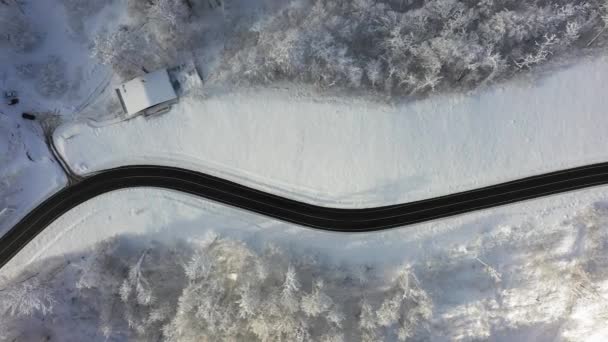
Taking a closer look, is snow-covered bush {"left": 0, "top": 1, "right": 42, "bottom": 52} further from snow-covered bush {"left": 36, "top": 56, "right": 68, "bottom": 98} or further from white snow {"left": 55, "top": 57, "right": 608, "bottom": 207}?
white snow {"left": 55, "top": 57, "right": 608, "bottom": 207}

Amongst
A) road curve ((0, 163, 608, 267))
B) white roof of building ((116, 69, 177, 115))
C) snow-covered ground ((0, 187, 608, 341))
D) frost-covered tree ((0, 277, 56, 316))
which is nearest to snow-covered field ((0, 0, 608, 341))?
snow-covered ground ((0, 187, 608, 341))

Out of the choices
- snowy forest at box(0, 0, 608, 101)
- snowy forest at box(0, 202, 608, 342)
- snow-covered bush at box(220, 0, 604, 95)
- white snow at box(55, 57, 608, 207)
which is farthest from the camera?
white snow at box(55, 57, 608, 207)

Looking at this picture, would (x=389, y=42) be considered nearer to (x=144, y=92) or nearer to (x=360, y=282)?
(x=360, y=282)

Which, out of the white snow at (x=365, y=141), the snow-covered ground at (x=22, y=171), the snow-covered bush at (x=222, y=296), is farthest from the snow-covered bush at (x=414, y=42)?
the snow-covered ground at (x=22, y=171)

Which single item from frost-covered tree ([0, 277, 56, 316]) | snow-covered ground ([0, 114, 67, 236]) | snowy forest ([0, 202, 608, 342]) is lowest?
snowy forest ([0, 202, 608, 342])

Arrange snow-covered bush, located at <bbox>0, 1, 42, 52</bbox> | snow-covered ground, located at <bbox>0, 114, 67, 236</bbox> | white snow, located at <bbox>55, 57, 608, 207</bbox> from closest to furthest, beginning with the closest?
snow-covered ground, located at <bbox>0, 114, 67, 236</bbox> < white snow, located at <bbox>55, 57, 608, 207</bbox> < snow-covered bush, located at <bbox>0, 1, 42, 52</bbox>

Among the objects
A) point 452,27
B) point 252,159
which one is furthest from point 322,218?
point 452,27

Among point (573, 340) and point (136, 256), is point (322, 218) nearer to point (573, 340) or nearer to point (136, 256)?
point (136, 256)
